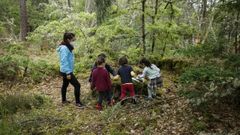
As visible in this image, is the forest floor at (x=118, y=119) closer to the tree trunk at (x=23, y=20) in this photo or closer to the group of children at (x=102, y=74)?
the group of children at (x=102, y=74)

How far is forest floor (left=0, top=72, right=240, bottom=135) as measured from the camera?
7410 millimetres

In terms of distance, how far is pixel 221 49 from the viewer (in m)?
7.63

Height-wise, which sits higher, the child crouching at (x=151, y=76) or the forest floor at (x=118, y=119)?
the child crouching at (x=151, y=76)

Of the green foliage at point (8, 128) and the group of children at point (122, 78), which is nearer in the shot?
the green foliage at point (8, 128)

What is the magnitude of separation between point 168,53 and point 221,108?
673 cm

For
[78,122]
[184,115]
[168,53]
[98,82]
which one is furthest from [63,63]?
[168,53]

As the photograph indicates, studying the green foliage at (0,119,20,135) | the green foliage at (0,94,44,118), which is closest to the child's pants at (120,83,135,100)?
the green foliage at (0,94,44,118)

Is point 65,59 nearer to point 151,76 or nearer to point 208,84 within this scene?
point 151,76

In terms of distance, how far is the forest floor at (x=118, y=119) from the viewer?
741 centimetres

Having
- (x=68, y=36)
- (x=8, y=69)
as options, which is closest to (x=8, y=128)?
(x=68, y=36)

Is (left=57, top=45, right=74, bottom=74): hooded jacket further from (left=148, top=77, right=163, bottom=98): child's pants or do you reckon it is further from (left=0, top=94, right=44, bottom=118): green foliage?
(left=148, top=77, right=163, bottom=98): child's pants

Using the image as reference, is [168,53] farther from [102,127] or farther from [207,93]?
[207,93]

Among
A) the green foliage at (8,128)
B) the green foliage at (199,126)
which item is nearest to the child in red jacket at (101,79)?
the green foliage at (8,128)

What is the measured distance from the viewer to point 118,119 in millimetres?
8070
